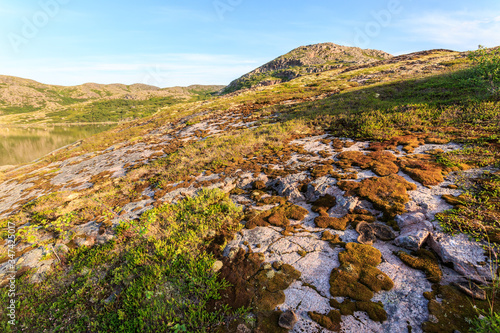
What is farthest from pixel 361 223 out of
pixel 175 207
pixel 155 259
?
pixel 175 207

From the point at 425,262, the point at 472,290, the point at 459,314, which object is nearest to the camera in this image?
the point at 459,314

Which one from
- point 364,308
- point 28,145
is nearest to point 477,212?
point 364,308

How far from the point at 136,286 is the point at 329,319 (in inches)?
193

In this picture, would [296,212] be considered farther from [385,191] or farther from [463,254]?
[463,254]

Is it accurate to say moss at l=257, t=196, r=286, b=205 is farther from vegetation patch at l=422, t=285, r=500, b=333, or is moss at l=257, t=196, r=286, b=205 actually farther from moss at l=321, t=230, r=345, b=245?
vegetation patch at l=422, t=285, r=500, b=333

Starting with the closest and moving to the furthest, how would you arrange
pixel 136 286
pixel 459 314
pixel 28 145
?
pixel 459 314 < pixel 136 286 < pixel 28 145

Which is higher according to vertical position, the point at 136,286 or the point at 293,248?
the point at 293,248

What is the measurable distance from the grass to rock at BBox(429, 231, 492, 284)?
5.06 meters

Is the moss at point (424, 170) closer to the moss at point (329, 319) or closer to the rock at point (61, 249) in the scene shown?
the moss at point (329, 319)

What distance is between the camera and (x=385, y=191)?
6.58 meters

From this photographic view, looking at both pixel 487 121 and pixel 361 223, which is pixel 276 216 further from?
pixel 487 121

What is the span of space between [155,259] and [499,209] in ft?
32.1

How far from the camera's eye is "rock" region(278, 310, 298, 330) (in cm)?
352

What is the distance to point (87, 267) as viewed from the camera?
598cm
